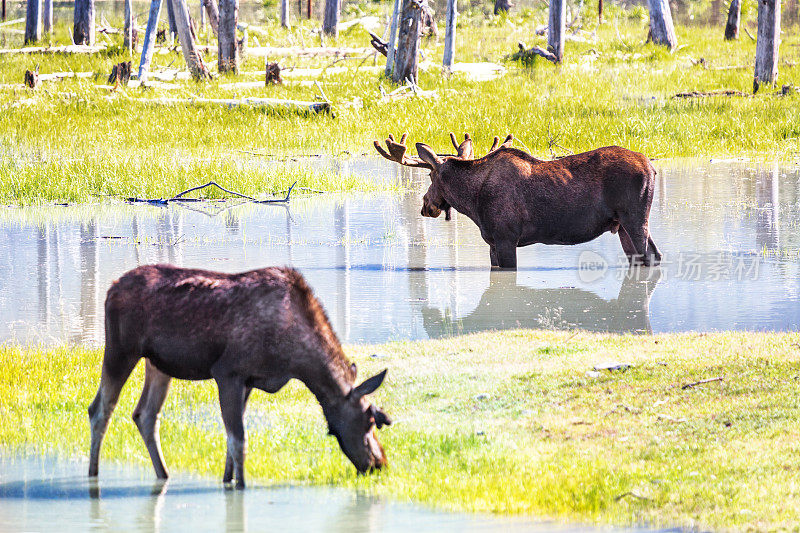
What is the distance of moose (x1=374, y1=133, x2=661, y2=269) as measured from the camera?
42.6 ft

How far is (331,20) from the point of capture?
4762 centimetres

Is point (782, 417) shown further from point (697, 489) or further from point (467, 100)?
point (467, 100)

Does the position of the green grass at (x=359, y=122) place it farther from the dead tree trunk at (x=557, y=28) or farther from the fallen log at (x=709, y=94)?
the dead tree trunk at (x=557, y=28)

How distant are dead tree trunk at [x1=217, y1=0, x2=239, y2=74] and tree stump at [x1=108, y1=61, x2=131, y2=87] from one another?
3434mm

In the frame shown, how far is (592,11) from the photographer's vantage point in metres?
56.5

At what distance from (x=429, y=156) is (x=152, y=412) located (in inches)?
283

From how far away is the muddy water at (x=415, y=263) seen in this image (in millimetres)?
11148

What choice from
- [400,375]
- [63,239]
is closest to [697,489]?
[400,375]

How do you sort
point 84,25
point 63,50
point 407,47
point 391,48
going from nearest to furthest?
1. point 407,47
2. point 391,48
3. point 63,50
4. point 84,25

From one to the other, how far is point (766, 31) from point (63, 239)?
19.7m

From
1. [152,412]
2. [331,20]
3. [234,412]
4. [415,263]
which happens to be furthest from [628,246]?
[331,20]

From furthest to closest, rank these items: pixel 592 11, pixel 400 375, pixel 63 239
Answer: pixel 592 11, pixel 63 239, pixel 400 375

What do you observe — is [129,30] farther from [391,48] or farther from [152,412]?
[152,412]

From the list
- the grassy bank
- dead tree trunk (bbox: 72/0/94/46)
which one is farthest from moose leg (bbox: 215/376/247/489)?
dead tree trunk (bbox: 72/0/94/46)
